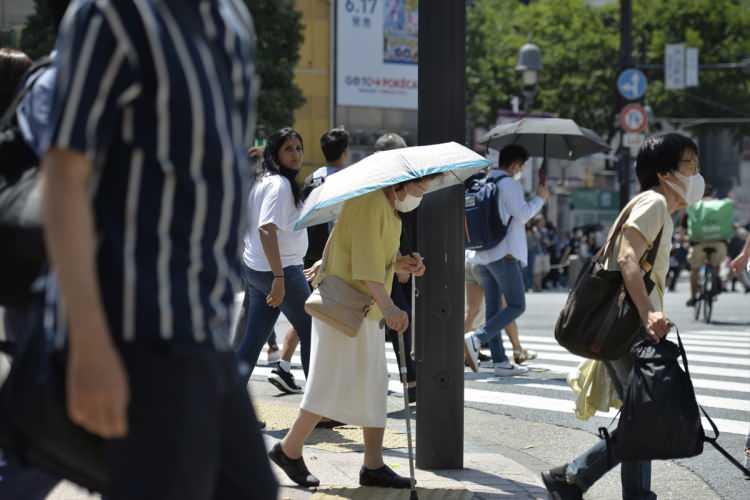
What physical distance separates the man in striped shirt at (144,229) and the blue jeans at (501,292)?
24.9 feet

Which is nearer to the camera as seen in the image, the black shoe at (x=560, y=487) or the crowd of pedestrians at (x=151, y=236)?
the crowd of pedestrians at (x=151, y=236)

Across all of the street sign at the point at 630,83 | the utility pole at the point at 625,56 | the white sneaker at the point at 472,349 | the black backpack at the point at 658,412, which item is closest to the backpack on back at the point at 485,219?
the white sneaker at the point at 472,349

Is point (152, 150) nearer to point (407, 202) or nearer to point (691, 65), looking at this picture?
point (407, 202)

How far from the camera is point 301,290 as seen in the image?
7426 millimetres

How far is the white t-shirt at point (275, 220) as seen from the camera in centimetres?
718

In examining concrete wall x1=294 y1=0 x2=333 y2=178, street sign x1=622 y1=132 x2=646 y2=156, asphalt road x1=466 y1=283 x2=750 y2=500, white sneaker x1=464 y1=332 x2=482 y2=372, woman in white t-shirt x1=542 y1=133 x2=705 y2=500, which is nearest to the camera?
woman in white t-shirt x1=542 y1=133 x2=705 y2=500

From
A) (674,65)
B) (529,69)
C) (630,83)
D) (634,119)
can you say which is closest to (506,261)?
(634,119)

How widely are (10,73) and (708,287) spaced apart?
14307 millimetres

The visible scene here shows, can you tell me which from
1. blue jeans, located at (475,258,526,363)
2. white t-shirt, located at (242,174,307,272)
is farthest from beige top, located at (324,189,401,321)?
blue jeans, located at (475,258,526,363)

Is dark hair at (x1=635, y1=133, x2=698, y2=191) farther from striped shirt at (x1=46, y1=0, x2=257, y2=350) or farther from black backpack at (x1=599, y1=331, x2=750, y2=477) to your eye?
striped shirt at (x1=46, y1=0, x2=257, y2=350)

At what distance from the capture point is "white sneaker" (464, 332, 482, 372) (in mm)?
9797

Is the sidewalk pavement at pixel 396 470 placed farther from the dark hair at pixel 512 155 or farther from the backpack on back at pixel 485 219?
the dark hair at pixel 512 155

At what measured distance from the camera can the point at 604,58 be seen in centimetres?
4641

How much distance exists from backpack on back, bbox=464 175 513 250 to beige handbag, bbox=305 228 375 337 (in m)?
4.65
